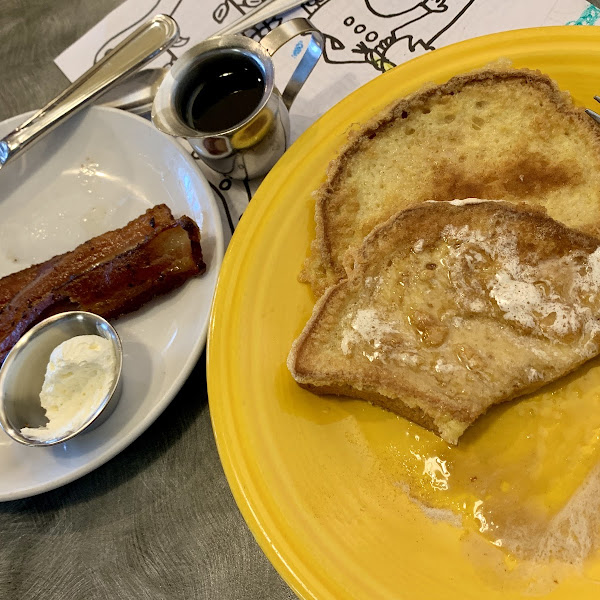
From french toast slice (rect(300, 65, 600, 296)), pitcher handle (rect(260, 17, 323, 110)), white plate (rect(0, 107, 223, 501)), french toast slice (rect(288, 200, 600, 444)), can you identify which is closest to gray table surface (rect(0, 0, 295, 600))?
white plate (rect(0, 107, 223, 501))

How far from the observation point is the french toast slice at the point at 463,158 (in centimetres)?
155

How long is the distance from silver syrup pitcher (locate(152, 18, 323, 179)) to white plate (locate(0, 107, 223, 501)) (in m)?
0.16

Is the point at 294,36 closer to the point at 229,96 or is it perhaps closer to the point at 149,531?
the point at 229,96

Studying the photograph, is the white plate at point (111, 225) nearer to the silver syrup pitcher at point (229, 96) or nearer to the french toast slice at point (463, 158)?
the silver syrup pitcher at point (229, 96)

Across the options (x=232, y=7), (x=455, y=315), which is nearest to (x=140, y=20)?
(x=232, y=7)

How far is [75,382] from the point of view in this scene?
1.65 meters

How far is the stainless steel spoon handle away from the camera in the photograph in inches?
84.0

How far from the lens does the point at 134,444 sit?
1.80 metres

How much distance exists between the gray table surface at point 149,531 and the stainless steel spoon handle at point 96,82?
1.23 meters

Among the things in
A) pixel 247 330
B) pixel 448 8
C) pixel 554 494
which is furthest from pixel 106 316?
pixel 448 8

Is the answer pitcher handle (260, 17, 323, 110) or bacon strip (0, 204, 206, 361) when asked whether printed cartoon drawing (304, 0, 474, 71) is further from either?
bacon strip (0, 204, 206, 361)

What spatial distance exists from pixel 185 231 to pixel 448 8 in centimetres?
150

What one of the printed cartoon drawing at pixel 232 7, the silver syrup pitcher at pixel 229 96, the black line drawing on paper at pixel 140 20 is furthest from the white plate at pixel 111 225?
the printed cartoon drawing at pixel 232 7

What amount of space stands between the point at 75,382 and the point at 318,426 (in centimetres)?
81
